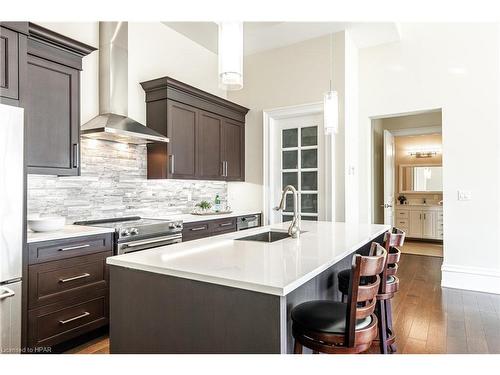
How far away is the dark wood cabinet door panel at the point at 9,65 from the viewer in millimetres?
2206

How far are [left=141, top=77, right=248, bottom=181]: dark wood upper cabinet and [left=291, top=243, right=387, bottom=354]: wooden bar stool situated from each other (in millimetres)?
2682

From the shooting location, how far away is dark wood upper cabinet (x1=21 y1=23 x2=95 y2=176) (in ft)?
8.56

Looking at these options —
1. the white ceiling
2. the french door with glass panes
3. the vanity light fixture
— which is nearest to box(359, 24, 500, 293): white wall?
the white ceiling

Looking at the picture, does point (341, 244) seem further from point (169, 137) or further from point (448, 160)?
point (448, 160)

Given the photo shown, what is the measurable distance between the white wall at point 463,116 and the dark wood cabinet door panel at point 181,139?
272 cm

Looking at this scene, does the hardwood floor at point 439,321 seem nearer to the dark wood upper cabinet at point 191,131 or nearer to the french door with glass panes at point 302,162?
the french door with glass panes at point 302,162

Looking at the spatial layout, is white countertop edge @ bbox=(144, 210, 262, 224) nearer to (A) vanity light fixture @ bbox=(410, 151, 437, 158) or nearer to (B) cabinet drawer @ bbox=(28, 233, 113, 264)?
(B) cabinet drawer @ bbox=(28, 233, 113, 264)

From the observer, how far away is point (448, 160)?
420 centimetres

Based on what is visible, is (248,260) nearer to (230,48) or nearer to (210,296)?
(210,296)

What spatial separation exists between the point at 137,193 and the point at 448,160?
3767mm

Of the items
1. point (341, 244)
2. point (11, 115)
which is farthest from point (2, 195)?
point (341, 244)

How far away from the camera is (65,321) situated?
2.49m

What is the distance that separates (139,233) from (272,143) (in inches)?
102

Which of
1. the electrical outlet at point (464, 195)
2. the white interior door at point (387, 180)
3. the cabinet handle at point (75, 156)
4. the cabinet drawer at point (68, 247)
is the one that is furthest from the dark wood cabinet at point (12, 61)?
the white interior door at point (387, 180)
